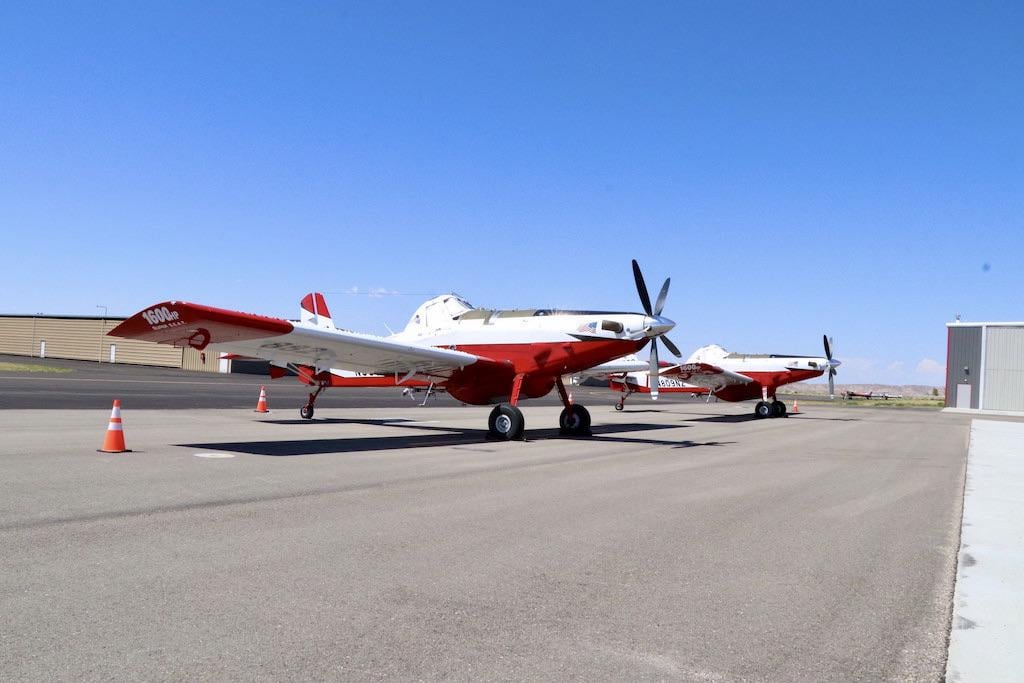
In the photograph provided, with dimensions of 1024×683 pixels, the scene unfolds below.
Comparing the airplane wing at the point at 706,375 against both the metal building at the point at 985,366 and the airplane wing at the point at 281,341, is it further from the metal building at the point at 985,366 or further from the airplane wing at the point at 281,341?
the metal building at the point at 985,366

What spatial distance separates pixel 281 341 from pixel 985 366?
60.4m

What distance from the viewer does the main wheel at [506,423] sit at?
15.0 meters

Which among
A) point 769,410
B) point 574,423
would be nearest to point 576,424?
point 574,423

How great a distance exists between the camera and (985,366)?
58.0 m

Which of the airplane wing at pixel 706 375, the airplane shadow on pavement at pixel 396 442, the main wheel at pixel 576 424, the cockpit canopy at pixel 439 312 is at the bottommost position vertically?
the airplane shadow on pavement at pixel 396 442

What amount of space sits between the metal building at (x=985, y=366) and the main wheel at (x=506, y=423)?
5481cm

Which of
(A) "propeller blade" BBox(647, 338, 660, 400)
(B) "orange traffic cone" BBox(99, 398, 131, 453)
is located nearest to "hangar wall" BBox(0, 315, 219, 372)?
(A) "propeller blade" BBox(647, 338, 660, 400)

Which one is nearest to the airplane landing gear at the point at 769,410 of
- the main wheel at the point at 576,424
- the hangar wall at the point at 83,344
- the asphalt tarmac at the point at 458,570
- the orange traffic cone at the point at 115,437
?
the main wheel at the point at 576,424

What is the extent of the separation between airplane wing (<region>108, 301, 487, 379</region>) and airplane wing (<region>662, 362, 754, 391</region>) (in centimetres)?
1644

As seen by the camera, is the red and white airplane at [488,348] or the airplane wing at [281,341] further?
the red and white airplane at [488,348]

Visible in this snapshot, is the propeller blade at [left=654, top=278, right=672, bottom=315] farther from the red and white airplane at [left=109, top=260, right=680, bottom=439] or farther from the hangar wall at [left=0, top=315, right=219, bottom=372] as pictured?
the hangar wall at [left=0, top=315, right=219, bottom=372]

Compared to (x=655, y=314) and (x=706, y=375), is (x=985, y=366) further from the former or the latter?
(x=655, y=314)

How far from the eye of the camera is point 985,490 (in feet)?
32.4

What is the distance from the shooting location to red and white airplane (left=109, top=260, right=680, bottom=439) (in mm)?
13719
